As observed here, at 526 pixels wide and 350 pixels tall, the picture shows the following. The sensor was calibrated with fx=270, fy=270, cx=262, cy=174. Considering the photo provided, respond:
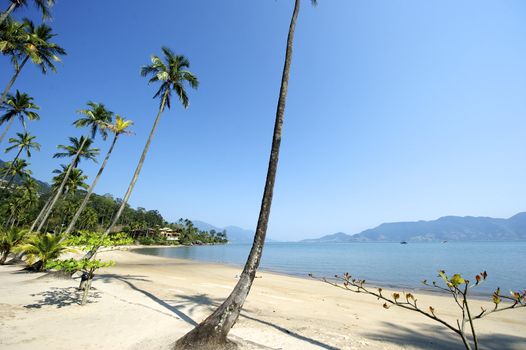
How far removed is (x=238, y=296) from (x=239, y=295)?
3cm

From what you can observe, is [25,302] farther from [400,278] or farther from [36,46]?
[400,278]

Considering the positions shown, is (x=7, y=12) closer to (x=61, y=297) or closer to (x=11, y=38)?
(x=11, y=38)

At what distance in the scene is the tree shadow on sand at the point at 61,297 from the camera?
895 cm

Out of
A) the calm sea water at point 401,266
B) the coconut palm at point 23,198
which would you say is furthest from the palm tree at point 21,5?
the coconut palm at point 23,198

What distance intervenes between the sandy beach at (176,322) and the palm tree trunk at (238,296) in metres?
0.84

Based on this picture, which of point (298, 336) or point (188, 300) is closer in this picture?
point (298, 336)

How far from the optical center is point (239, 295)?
6461 mm

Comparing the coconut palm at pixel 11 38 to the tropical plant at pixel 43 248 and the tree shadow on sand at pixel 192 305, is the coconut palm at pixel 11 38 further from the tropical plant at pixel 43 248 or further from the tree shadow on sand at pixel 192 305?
the tree shadow on sand at pixel 192 305

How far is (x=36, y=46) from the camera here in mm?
18484

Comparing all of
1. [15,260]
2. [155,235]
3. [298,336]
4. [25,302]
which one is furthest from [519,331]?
[155,235]

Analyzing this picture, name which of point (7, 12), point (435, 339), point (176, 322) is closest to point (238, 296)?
point (176, 322)

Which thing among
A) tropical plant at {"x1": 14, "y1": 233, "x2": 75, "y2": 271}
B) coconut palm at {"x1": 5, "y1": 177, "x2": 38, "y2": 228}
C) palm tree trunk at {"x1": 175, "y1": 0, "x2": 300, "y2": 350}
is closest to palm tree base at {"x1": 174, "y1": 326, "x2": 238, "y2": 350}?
palm tree trunk at {"x1": 175, "y1": 0, "x2": 300, "y2": 350}

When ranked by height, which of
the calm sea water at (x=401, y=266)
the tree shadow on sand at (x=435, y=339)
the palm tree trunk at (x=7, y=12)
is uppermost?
the palm tree trunk at (x=7, y=12)

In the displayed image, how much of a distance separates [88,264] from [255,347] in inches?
237
